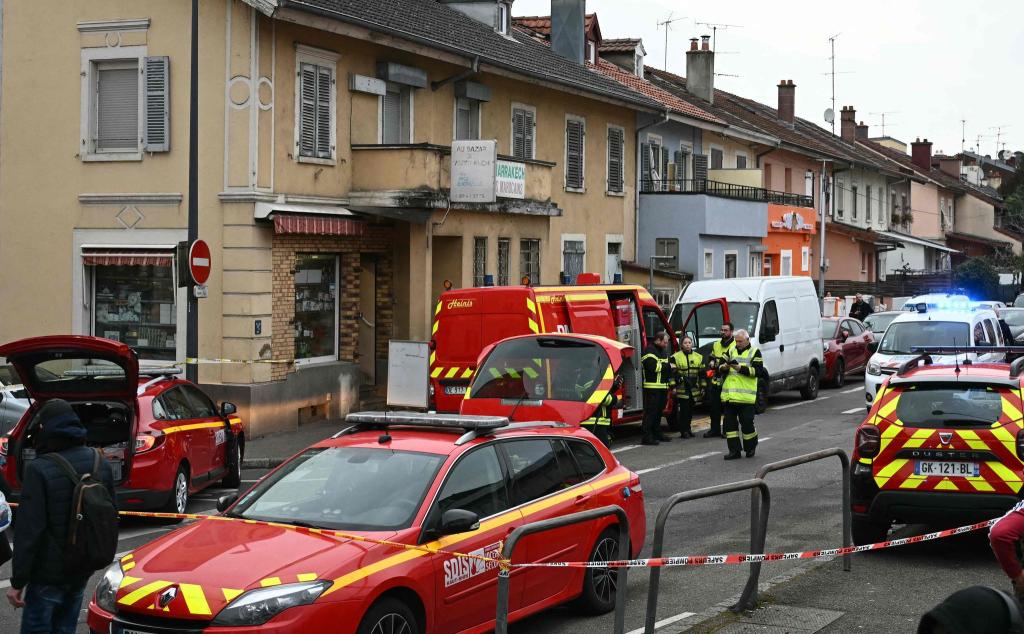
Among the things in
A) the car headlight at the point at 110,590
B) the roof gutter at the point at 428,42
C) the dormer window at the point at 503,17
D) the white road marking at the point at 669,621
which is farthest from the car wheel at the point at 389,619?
the dormer window at the point at 503,17

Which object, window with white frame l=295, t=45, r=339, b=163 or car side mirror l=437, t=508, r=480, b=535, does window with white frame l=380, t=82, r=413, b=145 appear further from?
car side mirror l=437, t=508, r=480, b=535

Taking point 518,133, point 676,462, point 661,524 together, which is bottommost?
point 676,462

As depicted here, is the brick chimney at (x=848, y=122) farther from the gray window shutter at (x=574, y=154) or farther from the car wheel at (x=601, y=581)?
the car wheel at (x=601, y=581)

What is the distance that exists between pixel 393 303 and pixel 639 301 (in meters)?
6.15

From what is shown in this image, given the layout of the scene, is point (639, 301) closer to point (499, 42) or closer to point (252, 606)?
point (499, 42)

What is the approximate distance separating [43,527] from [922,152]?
79651mm

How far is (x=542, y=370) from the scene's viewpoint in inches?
666

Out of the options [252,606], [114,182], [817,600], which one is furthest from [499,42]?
[252,606]

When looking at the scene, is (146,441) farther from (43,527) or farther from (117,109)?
(117,109)

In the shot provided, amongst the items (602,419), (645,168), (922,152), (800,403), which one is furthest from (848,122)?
(602,419)

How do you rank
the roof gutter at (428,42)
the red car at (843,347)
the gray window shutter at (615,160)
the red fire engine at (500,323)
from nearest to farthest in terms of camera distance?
1. the red fire engine at (500,323)
2. the roof gutter at (428,42)
3. the red car at (843,347)
4. the gray window shutter at (615,160)

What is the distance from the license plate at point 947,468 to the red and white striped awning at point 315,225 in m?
12.8

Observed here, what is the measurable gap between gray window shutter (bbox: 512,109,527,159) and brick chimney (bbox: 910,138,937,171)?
5631cm

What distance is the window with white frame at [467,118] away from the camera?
87.9 feet
